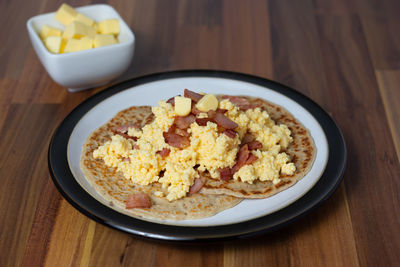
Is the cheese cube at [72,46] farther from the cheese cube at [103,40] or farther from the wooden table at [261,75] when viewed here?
the wooden table at [261,75]

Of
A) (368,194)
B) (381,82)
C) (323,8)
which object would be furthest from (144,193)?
(323,8)

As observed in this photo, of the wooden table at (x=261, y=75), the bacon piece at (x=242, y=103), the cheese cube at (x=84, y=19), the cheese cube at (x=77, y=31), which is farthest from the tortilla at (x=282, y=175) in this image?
the cheese cube at (x=84, y=19)

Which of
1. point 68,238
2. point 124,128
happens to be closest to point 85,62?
point 124,128

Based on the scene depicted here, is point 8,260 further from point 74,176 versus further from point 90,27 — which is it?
point 90,27

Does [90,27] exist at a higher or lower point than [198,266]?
higher

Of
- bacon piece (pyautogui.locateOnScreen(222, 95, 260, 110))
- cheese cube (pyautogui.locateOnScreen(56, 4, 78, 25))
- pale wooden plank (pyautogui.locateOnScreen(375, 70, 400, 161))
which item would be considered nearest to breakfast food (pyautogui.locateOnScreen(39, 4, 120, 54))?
cheese cube (pyautogui.locateOnScreen(56, 4, 78, 25))

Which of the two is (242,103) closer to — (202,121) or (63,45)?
(202,121)
